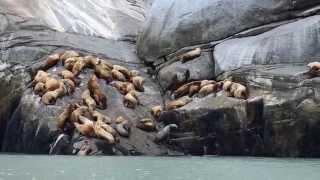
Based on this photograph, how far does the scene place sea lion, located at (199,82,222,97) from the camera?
39.0 ft

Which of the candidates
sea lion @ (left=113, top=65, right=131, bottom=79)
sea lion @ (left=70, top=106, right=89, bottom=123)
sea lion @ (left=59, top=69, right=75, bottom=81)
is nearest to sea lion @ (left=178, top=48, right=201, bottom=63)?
sea lion @ (left=113, top=65, right=131, bottom=79)

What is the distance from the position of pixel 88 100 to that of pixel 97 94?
0.33 m

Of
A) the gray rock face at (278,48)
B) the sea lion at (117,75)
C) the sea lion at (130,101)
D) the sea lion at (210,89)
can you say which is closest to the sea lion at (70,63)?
the sea lion at (117,75)

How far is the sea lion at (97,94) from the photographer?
12.0 m

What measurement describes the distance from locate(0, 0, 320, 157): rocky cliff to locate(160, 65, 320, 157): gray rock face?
0.05ft

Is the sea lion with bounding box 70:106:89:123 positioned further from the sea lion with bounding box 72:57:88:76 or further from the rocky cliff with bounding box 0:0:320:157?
the sea lion with bounding box 72:57:88:76

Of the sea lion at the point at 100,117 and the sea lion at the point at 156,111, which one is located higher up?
the sea lion at the point at 156,111

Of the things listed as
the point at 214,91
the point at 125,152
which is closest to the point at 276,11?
the point at 214,91

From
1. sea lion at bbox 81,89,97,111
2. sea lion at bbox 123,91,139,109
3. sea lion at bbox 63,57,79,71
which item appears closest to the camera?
sea lion at bbox 81,89,97,111

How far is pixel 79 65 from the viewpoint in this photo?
13.0 meters

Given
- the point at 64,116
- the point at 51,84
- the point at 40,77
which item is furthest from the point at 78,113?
the point at 40,77

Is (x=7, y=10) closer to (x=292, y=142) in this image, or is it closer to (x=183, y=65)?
(x=183, y=65)

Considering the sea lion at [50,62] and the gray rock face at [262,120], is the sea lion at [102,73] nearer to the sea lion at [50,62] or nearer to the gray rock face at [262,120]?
the sea lion at [50,62]

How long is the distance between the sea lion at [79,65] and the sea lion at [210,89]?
97.1 inches
